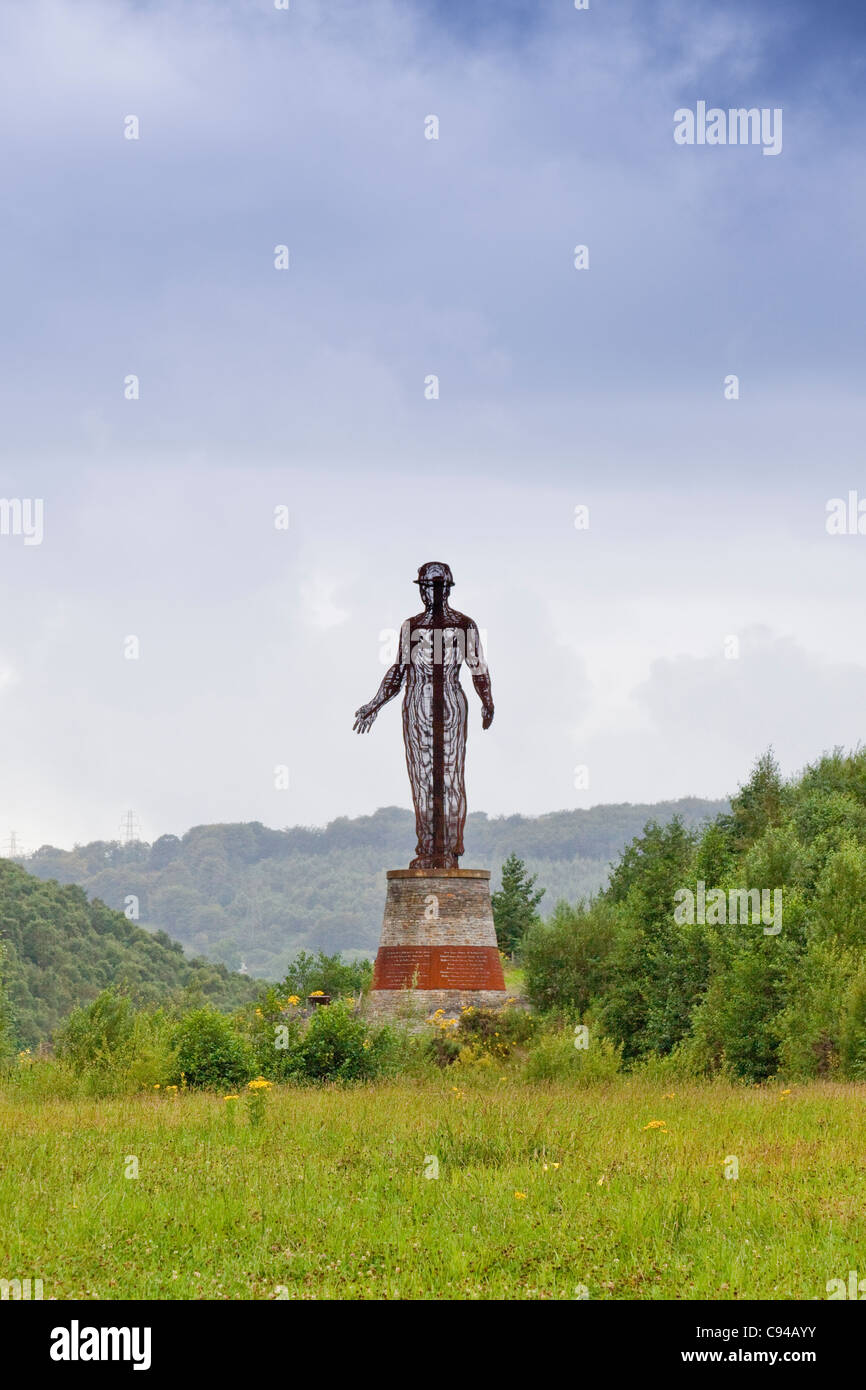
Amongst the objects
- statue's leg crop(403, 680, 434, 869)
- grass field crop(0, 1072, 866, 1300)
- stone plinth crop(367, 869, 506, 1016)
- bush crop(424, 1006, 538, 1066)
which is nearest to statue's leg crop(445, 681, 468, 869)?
statue's leg crop(403, 680, 434, 869)

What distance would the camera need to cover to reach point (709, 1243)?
9.47 metres

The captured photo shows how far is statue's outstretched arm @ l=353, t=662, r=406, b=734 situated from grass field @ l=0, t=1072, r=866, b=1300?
17.6 m

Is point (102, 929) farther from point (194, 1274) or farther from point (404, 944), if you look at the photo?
point (194, 1274)

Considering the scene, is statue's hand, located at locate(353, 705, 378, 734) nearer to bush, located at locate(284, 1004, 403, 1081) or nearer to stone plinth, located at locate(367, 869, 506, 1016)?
stone plinth, located at locate(367, 869, 506, 1016)

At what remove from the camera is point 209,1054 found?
20562mm

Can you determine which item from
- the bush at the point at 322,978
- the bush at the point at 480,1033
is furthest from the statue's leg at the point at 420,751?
the bush at the point at 322,978

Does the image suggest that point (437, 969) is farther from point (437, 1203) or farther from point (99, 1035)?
point (437, 1203)

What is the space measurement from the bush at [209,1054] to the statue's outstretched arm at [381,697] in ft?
41.6

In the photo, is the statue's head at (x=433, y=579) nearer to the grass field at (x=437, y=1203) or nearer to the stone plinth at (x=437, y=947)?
the stone plinth at (x=437, y=947)

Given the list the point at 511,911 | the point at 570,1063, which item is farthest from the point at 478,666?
the point at 511,911

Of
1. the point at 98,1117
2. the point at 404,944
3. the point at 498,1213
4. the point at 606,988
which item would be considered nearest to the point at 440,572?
the point at 404,944

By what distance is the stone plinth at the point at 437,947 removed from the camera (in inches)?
1171

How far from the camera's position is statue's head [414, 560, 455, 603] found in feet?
105
